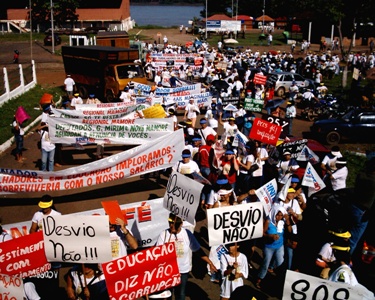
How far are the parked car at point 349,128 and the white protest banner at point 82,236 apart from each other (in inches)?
556

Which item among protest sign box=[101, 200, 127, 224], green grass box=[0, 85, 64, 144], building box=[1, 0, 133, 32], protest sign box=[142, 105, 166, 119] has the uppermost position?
building box=[1, 0, 133, 32]

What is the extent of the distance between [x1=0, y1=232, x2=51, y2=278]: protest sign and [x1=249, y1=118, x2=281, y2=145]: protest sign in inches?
260

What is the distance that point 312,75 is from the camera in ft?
111

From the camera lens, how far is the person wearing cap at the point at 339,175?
10.0 meters

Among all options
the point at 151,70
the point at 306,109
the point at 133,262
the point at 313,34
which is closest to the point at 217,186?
the point at 133,262

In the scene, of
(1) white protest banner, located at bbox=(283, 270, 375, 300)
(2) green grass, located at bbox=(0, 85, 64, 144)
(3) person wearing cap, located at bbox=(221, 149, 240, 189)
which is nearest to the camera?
(1) white protest banner, located at bbox=(283, 270, 375, 300)

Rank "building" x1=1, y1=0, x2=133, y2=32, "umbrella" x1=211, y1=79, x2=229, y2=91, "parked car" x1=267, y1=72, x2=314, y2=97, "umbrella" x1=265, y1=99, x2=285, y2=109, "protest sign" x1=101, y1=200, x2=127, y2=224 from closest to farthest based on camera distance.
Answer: "protest sign" x1=101, y1=200, x2=127, y2=224 < "umbrella" x1=265, y1=99, x2=285, y2=109 < "umbrella" x1=211, y1=79, x2=229, y2=91 < "parked car" x1=267, y1=72, x2=314, y2=97 < "building" x1=1, y1=0, x2=133, y2=32

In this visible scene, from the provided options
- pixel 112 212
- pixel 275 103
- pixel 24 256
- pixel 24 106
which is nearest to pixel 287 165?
pixel 112 212

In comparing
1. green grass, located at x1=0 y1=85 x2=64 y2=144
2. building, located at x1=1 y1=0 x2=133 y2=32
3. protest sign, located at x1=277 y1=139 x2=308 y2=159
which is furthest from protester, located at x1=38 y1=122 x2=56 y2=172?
building, located at x1=1 y1=0 x2=133 y2=32

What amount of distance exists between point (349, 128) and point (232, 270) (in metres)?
13.3

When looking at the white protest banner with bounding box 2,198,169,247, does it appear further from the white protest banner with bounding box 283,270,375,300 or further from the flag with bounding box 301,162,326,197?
the white protest banner with bounding box 283,270,375,300

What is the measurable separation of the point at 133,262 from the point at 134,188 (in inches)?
286

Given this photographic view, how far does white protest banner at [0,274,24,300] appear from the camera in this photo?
562cm

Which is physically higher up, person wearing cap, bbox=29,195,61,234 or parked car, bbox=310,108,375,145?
person wearing cap, bbox=29,195,61,234
